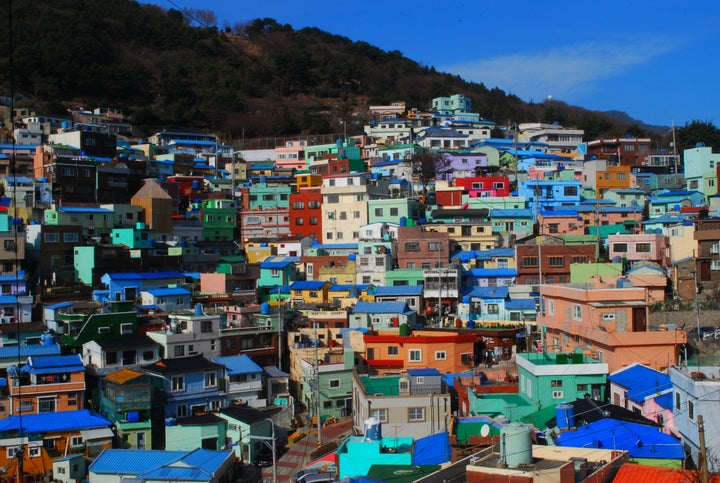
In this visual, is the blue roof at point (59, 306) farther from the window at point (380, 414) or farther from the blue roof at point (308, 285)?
the window at point (380, 414)

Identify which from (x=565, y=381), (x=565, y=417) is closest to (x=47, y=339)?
(x=565, y=381)

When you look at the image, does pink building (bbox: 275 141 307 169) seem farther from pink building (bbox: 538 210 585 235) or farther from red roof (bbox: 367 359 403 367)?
red roof (bbox: 367 359 403 367)

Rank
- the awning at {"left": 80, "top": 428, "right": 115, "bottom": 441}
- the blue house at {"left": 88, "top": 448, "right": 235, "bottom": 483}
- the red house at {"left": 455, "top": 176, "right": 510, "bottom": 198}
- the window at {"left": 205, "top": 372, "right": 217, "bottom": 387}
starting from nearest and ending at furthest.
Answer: the blue house at {"left": 88, "top": 448, "right": 235, "bottom": 483} → the awning at {"left": 80, "top": 428, "right": 115, "bottom": 441} → the window at {"left": 205, "top": 372, "right": 217, "bottom": 387} → the red house at {"left": 455, "top": 176, "right": 510, "bottom": 198}

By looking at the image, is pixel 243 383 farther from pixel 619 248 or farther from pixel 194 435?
pixel 619 248

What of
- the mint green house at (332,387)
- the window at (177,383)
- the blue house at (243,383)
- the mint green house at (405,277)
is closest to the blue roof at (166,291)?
the blue house at (243,383)

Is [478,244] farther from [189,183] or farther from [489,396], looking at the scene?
[189,183]

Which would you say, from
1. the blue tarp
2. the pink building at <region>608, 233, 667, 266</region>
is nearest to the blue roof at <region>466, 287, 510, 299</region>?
the pink building at <region>608, 233, 667, 266</region>

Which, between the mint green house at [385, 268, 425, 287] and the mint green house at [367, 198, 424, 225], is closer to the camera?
the mint green house at [385, 268, 425, 287]
